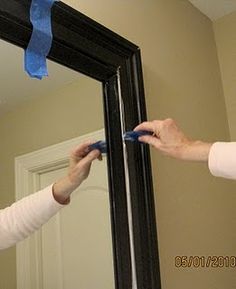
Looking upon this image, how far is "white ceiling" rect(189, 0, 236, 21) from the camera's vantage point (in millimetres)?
1547

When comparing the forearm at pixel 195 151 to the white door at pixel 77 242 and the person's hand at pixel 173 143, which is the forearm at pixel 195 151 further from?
the white door at pixel 77 242

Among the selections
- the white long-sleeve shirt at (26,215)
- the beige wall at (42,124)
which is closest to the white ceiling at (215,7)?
the beige wall at (42,124)

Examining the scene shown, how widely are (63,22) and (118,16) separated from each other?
0.26 metres

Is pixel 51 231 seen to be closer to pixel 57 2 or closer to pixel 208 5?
pixel 57 2

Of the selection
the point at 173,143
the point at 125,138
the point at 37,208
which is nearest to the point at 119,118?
the point at 125,138

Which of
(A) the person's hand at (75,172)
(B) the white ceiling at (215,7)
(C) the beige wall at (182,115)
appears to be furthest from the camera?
(B) the white ceiling at (215,7)

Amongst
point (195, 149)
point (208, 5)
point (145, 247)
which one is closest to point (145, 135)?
point (195, 149)

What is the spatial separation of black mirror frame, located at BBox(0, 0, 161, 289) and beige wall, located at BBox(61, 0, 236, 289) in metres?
0.08

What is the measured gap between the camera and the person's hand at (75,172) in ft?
3.13

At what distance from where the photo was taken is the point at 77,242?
949 mm

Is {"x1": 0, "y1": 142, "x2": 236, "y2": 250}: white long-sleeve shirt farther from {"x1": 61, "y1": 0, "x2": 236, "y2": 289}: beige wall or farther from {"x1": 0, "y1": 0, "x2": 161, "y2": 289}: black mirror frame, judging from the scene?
{"x1": 61, "y1": 0, "x2": 236, "y2": 289}: beige wall

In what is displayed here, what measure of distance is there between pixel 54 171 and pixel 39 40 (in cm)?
28

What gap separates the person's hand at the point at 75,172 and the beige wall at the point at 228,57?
2.30 ft

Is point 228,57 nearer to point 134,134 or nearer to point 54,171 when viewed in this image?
point 134,134
